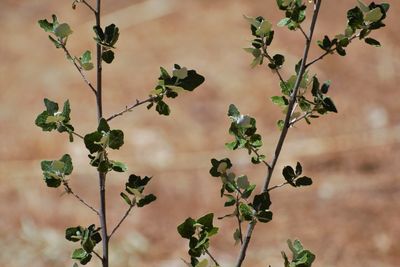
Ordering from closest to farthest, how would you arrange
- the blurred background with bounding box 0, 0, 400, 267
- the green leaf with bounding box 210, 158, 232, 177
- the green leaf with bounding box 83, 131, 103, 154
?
the green leaf with bounding box 83, 131, 103, 154 → the green leaf with bounding box 210, 158, 232, 177 → the blurred background with bounding box 0, 0, 400, 267

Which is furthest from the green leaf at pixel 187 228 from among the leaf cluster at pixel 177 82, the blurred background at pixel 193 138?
the blurred background at pixel 193 138

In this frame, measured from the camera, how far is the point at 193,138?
3.86 metres

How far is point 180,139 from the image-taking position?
386cm

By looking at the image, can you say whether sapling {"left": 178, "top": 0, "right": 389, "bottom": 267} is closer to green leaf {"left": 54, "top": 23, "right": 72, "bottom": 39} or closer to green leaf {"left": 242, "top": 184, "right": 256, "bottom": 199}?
green leaf {"left": 242, "top": 184, "right": 256, "bottom": 199}

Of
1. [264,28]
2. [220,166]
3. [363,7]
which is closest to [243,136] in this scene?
[220,166]

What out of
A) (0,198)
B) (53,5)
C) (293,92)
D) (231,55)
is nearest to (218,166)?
(293,92)

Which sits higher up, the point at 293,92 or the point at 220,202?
the point at 220,202

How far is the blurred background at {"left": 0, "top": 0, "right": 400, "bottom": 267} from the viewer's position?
3.19 meters

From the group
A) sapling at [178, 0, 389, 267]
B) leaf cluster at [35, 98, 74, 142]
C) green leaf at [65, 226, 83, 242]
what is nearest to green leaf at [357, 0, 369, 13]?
sapling at [178, 0, 389, 267]

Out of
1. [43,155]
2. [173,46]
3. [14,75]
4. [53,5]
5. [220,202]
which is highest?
[53,5]

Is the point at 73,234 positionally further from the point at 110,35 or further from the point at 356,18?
the point at 356,18

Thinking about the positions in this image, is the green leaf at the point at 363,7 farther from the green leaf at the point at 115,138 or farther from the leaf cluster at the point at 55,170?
the leaf cluster at the point at 55,170

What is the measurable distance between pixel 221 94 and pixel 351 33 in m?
2.76

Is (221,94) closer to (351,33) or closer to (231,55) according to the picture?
(231,55)
